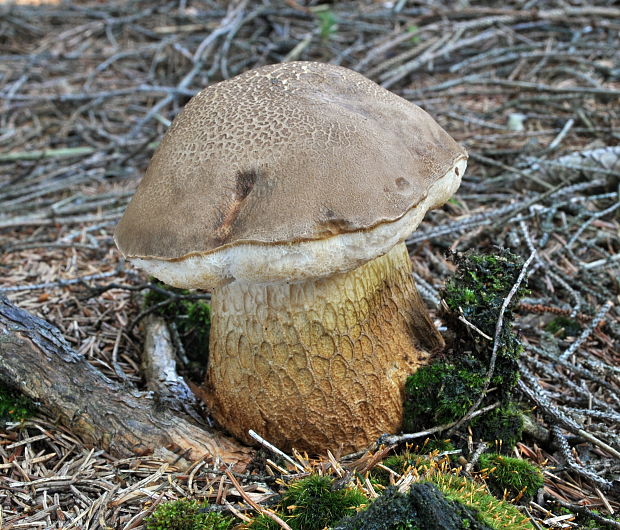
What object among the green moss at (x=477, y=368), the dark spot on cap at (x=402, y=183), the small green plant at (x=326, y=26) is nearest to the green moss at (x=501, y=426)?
the green moss at (x=477, y=368)

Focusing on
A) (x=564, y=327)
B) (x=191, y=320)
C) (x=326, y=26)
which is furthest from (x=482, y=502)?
(x=326, y=26)

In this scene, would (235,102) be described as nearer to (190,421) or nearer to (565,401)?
(190,421)

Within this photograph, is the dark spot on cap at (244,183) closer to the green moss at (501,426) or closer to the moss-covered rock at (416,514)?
the moss-covered rock at (416,514)

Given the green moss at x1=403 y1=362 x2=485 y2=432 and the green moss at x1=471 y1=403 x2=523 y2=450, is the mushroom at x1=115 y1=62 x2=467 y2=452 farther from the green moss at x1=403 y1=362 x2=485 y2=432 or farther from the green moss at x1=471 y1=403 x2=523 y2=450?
the green moss at x1=471 y1=403 x2=523 y2=450

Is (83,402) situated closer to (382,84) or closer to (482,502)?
(482,502)

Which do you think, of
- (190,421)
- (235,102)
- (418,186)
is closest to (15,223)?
(190,421)

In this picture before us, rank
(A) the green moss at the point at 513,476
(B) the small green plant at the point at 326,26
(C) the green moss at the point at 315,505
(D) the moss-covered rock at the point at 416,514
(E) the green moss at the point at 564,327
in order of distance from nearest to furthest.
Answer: (D) the moss-covered rock at the point at 416,514 < (C) the green moss at the point at 315,505 < (A) the green moss at the point at 513,476 < (E) the green moss at the point at 564,327 < (B) the small green plant at the point at 326,26
